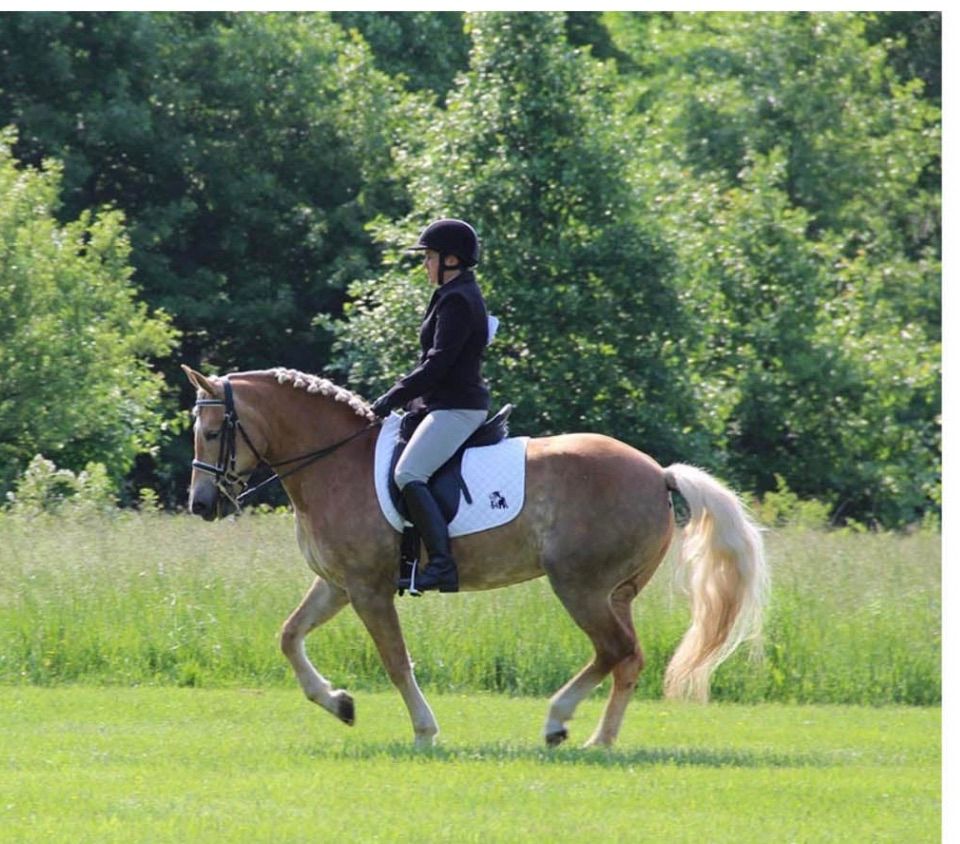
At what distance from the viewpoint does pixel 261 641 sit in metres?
14.3

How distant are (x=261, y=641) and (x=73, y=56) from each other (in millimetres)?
24106

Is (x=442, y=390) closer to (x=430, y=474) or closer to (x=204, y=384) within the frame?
(x=430, y=474)

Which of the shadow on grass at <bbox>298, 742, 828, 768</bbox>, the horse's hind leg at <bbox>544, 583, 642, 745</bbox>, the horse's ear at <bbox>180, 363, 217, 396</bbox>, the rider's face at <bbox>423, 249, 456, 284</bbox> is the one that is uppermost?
the rider's face at <bbox>423, 249, 456, 284</bbox>

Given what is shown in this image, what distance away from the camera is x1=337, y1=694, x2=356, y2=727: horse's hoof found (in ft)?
35.8

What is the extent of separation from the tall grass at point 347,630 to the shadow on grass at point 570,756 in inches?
112

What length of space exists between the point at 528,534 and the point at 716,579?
4.19 ft

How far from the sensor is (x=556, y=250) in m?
27.6

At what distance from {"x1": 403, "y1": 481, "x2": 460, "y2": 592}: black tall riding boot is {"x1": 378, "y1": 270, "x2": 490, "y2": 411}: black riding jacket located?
54cm

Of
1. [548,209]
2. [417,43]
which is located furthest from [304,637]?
[417,43]

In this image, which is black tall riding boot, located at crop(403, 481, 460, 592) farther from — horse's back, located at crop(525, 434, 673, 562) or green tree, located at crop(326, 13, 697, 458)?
green tree, located at crop(326, 13, 697, 458)

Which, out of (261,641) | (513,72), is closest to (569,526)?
(261,641)

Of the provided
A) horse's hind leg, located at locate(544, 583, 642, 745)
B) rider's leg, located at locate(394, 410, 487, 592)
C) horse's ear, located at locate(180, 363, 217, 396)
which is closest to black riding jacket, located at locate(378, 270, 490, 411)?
rider's leg, located at locate(394, 410, 487, 592)
